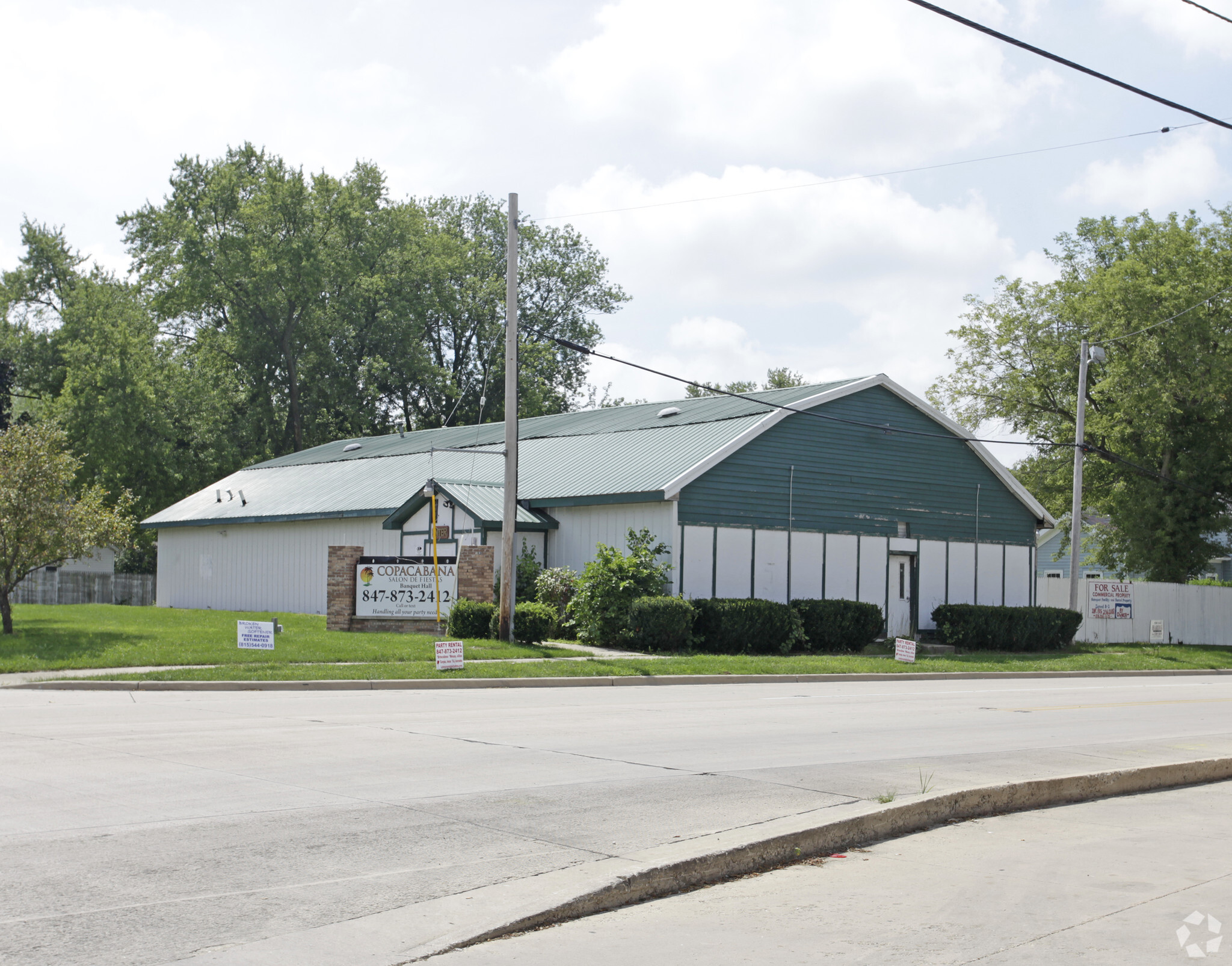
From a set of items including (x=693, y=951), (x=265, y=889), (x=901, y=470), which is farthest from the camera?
(x=901, y=470)

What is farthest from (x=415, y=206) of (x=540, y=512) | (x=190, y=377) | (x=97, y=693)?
(x=97, y=693)

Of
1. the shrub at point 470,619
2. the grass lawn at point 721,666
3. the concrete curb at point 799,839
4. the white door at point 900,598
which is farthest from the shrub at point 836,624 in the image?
the concrete curb at point 799,839

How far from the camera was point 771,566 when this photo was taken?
101 feet

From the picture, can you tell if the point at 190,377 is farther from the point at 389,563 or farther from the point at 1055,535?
the point at 1055,535

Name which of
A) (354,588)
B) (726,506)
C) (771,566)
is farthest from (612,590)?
(354,588)

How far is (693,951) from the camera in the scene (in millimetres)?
5652

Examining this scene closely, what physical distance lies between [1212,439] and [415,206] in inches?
1848

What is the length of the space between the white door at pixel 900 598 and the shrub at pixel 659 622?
8.92 meters

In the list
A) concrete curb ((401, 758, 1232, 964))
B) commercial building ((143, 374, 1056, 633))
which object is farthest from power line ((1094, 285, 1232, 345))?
concrete curb ((401, 758, 1232, 964))

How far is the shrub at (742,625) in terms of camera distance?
2734 cm

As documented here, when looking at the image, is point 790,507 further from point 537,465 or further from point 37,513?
point 37,513

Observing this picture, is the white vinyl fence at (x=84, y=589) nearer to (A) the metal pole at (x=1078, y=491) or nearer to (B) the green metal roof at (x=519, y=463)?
(B) the green metal roof at (x=519, y=463)

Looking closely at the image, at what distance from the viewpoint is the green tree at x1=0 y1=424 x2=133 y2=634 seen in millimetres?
24141

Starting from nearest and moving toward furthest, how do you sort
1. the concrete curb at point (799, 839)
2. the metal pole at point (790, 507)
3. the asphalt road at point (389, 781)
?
the concrete curb at point (799, 839) → the asphalt road at point (389, 781) → the metal pole at point (790, 507)
